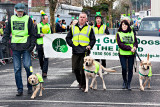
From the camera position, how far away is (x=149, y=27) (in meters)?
23.3

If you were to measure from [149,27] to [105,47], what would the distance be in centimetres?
1000

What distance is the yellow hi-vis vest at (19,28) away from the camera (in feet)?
31.8

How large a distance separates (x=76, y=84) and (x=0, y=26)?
33.3 ft

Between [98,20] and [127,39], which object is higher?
[98,20]

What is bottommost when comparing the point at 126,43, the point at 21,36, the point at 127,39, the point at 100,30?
the point at 126,43

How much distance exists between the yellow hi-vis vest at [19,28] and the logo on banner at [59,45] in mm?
4740

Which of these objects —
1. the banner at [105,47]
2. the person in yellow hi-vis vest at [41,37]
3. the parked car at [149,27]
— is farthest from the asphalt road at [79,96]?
the parked car at [149,27]

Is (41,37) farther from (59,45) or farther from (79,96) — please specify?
(79,96)

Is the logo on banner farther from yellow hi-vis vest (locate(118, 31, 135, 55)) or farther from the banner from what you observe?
yellow hi-vis vest (locate(118, 31, 135, 55))

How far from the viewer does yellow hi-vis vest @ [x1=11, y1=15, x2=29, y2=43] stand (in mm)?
9680

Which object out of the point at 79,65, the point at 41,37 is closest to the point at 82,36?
the point at 79,65

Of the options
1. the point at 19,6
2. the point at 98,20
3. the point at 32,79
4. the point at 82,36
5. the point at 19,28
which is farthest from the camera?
the point at 98,20

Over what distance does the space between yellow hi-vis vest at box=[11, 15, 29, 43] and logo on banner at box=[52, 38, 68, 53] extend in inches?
187

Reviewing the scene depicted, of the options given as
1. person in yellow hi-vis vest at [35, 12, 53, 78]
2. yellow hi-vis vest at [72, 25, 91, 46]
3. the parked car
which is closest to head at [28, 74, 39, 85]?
yellow hi-vis vest at [72, 25, 91, 46]
